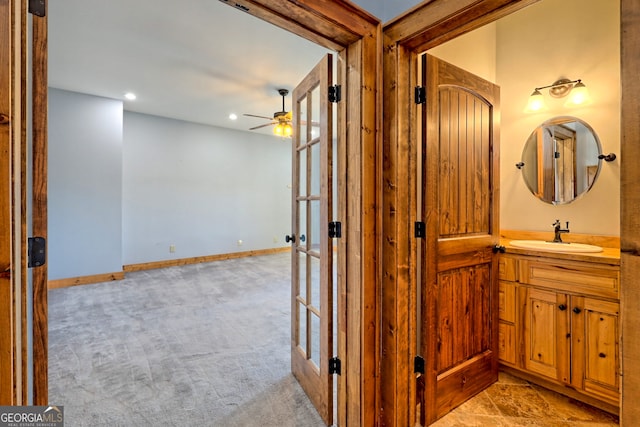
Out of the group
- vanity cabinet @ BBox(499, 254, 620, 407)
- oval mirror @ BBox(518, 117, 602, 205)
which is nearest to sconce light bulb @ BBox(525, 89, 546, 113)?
oval mirror @ BBox(518, 117, 602, 205)

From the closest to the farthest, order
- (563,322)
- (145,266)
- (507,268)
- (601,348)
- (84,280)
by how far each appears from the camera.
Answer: (601,348) → (563,322) → (507,268) → (84,280) → (145,266)

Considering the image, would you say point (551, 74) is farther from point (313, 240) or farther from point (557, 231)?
point (313, 240)

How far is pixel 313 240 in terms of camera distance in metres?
1.94

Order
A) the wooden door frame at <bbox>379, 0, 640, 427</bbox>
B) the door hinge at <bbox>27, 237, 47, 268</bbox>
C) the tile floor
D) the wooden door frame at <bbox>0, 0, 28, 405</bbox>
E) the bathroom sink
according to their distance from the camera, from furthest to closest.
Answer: the bathroom sink, the tile floor, the wooden door frame at <bbox>379, 0, 640, 427</bbox>, the door hinge at <bbox>27, 237, 47, 268</bbox>, the wooden door frame at <bbox>0, 0, 28, 405</bbox>

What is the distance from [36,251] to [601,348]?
2.69m

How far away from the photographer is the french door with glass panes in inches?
63.7

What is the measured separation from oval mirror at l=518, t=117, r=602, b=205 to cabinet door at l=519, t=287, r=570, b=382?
88 cm

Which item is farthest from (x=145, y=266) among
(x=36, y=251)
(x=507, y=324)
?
(x=507, y=324)

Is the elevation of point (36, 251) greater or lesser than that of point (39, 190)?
lesser

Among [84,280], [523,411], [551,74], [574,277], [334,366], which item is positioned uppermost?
[551,74]

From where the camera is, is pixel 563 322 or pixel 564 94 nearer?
pixel 563 322

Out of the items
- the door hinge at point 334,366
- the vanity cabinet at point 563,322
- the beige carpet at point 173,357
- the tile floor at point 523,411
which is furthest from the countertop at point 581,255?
the beige carpet at point 173,357

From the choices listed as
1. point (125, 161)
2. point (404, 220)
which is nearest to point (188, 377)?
point (404, 220)

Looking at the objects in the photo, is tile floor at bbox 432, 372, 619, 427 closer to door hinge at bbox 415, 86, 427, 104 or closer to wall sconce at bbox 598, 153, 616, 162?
wall sconce at bbox 598, 153, 616, 162
